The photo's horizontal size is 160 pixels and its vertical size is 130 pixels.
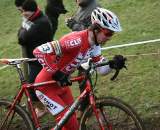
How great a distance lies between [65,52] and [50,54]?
19 cm

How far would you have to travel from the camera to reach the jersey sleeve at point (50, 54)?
5820mm

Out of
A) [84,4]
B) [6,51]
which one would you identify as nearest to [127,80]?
[84,4]

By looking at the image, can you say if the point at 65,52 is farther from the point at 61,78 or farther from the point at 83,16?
the point at 83,16

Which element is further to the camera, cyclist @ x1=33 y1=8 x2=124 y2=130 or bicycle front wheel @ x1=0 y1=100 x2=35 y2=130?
bicycle front wheel @ x1=0 y1=100 x2=35 y2=130

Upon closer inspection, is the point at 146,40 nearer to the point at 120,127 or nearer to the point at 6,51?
the point at 6,51

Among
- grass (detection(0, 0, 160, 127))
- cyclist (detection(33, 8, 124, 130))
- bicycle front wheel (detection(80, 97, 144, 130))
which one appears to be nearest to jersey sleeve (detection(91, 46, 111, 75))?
cyclist (detection(33, 8, 124, 130))

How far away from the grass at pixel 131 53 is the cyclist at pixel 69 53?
1853mm

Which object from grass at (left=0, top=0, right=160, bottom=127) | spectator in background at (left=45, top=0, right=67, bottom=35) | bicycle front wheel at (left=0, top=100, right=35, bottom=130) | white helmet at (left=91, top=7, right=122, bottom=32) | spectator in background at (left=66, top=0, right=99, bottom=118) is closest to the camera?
white helmet at (left=91, top=7, right=122, bottom=32)

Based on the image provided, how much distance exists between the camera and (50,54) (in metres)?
5.85

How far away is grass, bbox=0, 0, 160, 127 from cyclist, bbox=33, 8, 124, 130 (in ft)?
6.08

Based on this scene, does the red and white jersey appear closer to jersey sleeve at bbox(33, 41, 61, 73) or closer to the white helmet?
jersey sleeve at bbox(33, 41, 61, 73)

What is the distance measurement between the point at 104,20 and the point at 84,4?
1.75 m

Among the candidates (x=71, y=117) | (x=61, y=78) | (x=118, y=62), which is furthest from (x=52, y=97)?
(x=118, y=62)

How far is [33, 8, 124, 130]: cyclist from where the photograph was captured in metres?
5.74
